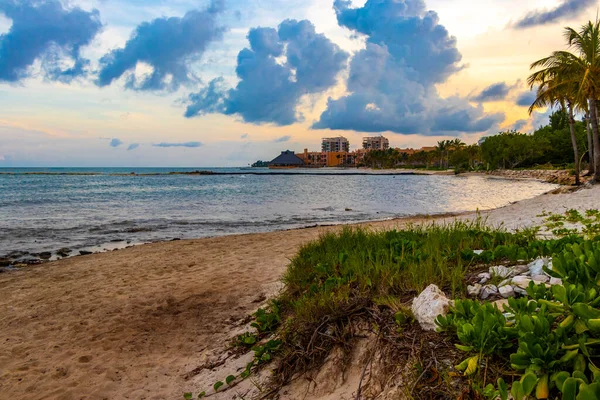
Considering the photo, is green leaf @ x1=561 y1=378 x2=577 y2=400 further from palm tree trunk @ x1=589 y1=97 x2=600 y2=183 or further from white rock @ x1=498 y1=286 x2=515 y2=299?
palm tree trunk @ x1=589 y1=97 x2=600 y2=183

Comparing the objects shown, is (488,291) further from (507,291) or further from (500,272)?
(500,272)

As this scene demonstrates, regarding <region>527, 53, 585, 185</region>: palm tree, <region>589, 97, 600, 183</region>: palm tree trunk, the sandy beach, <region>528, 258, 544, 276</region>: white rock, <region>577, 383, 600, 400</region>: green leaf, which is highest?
<region>527, 53, 585, 185</region>: palm tree

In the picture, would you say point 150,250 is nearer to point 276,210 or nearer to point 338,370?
point 338,370

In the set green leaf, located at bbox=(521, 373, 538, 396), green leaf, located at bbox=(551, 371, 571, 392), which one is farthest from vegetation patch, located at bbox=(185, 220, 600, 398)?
green leaf, located at bbox=(551, 371, 571, 392)

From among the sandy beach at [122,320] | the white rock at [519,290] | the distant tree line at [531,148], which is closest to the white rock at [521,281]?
the white rock at [519,290]

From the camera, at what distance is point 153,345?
521 centimetres

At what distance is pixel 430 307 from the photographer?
9.93 ft

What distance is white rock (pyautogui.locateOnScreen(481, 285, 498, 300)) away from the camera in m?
3.40

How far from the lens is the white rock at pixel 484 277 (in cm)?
372

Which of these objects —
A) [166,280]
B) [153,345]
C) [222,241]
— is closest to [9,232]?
[222,241]

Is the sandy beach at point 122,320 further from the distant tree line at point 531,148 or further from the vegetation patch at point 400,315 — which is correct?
the distant tree line at point 531,148

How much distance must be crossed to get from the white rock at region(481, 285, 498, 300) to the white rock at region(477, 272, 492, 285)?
9.8 inches

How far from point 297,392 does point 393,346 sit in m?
0.90

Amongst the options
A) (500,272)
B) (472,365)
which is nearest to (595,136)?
(500,272)
